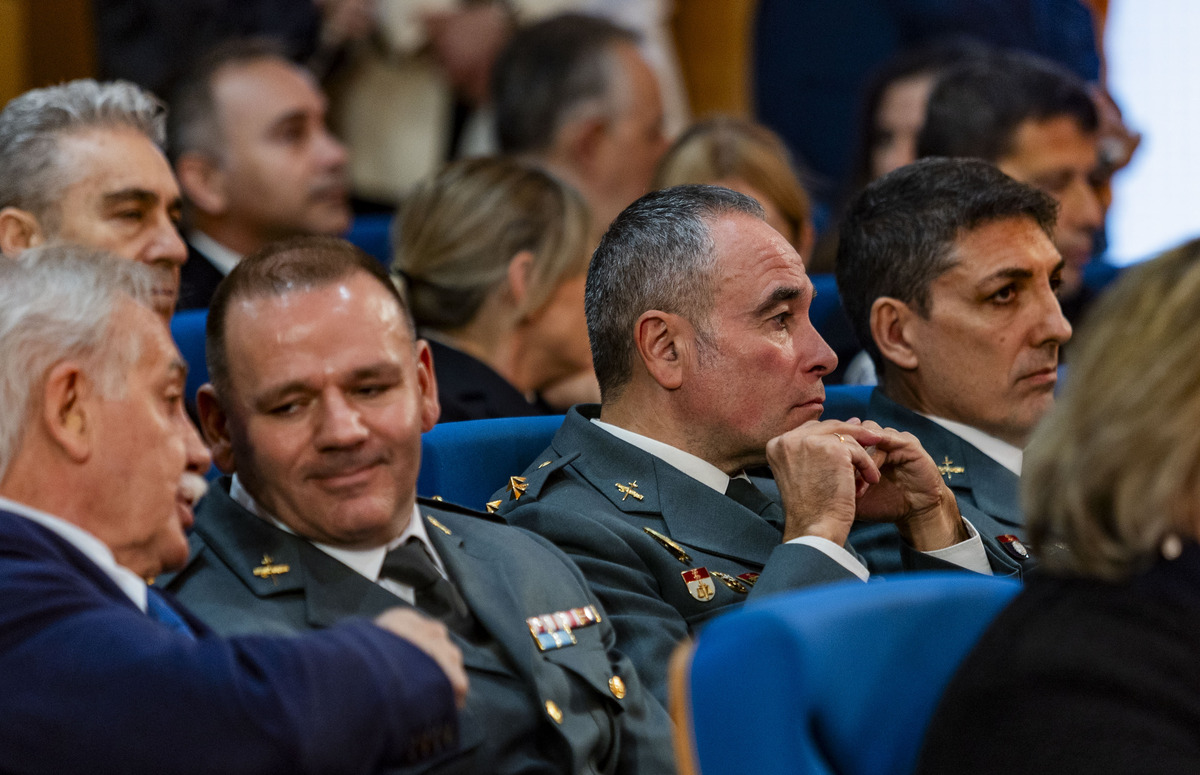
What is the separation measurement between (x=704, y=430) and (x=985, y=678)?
1126 millimetres

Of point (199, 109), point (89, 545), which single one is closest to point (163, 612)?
point (89, 545)

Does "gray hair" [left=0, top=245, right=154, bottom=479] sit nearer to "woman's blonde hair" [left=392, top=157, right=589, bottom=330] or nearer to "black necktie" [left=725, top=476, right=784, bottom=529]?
"black necktie" [left=725, top=476, right=784, bottom=529]

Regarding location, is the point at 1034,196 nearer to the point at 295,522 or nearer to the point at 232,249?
the point at 295,522

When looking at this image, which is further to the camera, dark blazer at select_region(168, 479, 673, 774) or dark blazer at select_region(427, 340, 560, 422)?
dark blazer at select_region(427, 340, 560, 422)

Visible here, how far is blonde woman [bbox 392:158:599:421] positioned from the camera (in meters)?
3.39

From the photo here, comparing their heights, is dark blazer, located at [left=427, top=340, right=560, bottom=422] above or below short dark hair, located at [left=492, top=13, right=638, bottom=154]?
below

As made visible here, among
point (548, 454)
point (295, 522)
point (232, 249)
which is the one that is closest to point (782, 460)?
point (548, 454)

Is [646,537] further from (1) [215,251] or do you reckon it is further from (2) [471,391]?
(1) [215,251]

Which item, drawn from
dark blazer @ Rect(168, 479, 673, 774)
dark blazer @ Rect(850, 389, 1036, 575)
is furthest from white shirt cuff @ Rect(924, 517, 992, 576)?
dark blazer @ Rect(168, 479, 673, 774)

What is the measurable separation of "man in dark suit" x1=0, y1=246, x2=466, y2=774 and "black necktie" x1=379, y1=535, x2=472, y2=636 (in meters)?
0.28

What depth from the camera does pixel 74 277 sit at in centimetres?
164

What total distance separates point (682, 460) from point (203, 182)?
7.32 ft

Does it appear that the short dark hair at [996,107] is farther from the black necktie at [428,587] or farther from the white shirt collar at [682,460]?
the black necktie at [428,587]

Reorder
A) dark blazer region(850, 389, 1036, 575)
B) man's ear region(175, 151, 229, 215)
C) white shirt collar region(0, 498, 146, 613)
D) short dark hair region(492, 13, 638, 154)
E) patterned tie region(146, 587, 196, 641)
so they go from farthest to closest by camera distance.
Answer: short dark hair region(492, 13, 638, 154) < man's ear region(175, 151, 229, 215) < dark blazer region(850, 389, 1036, 575) < patterned tie region(146, 587, 196, 641) < white shirt collar region(0, 498, 146, 613)
